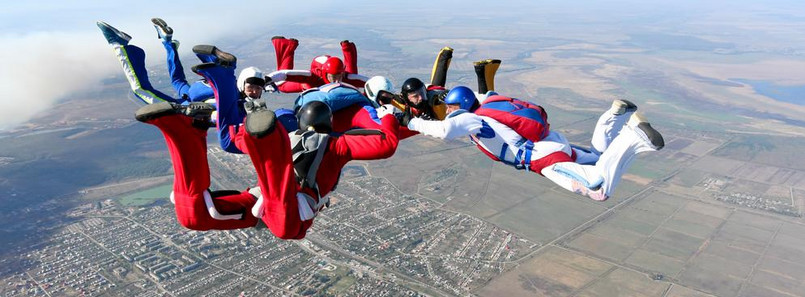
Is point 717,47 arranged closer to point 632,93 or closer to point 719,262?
point 632,93

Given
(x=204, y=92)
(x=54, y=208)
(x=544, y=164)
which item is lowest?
(x=54, y=208)

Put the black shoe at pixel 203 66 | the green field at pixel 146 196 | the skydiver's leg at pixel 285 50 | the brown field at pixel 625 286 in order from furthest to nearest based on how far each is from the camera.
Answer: the green field at pixel 146 196, the brown field at pixel 625 286, the skydiver's leg at pixel 285 50, the black shoe at pixel 203 66

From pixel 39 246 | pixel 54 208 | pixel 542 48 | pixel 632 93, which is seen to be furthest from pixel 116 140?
pixel 542 48

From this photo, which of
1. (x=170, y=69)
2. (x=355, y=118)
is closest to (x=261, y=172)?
(x=355, y=118)

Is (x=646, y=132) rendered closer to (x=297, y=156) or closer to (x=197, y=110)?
(x=297, y=156)

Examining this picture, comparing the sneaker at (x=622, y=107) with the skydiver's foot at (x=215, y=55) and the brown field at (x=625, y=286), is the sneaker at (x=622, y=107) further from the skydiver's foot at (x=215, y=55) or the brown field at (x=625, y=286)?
the brown field at (x=625, y=286)

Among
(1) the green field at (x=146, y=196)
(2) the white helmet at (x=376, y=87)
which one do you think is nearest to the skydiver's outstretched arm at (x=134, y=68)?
(2) the white helmet at (x=376, y=87)
